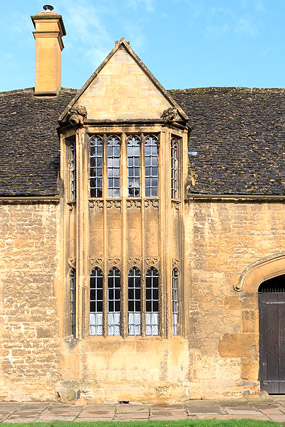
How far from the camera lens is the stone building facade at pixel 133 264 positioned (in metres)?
14.5

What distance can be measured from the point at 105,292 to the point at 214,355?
335 cm

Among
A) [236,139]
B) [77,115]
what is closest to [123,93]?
[77,115]

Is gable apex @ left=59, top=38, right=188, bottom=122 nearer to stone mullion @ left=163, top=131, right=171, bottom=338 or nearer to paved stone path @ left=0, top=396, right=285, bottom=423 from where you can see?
stone mullion @ left=163, top=131, right=171, bottom=338

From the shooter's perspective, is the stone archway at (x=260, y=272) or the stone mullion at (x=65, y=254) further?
the stone archway at (x=260, y=272)

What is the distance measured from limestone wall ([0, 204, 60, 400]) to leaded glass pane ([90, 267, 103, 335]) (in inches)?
42.5

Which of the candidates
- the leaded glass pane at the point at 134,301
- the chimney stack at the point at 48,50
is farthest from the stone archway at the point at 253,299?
the chimney stack at the point at 48,50

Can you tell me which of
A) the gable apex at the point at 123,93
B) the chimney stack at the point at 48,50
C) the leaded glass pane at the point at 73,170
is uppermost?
the chimney stack at the point at 48,50

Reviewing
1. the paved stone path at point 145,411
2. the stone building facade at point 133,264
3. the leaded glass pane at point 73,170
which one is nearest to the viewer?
the paved stone path at point 145,411

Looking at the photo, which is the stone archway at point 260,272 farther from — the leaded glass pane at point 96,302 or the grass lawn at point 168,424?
the grass lawn at point 168,424

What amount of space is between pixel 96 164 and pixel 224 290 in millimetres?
4802

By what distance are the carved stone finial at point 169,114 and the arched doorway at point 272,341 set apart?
5.41 meters

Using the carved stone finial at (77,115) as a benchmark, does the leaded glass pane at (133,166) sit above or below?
below

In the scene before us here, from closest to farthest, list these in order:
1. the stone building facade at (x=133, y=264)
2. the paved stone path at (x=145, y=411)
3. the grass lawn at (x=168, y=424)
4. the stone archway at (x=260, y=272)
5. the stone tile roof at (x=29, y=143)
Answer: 1. the grass lawn at (x=168, y=424)
2. the paved stone path at (x=145, y=411)
3. the stone building facade at (x=133, y=264)
4. the stone archway at (x=260, y=272)
5. the stone tile roof at (x=29, y=143)

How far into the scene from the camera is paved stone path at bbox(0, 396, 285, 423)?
1240 cm
